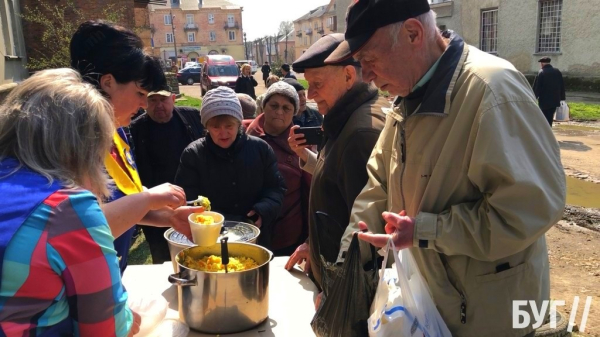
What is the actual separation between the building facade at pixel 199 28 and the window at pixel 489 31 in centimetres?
4938

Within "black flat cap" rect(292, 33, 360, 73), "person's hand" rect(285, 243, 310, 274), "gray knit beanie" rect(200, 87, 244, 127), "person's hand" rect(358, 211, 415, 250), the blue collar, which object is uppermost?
"black flat cap" rect(292, 33, 360, 73)

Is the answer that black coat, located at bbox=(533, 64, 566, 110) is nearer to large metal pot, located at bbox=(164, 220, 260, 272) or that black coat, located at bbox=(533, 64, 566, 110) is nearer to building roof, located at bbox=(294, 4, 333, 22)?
large metal pot, located at bbox=(164, 220, 260, 272)

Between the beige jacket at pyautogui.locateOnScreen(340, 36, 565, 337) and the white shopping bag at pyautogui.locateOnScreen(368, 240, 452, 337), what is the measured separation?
4cm

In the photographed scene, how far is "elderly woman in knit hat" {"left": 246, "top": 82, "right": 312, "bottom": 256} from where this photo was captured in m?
3.41

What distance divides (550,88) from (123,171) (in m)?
11.4

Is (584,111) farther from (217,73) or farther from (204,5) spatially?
(204,5)

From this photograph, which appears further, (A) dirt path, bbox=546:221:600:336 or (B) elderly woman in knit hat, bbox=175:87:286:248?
(A) dirt path, bbox=546:221:600:336

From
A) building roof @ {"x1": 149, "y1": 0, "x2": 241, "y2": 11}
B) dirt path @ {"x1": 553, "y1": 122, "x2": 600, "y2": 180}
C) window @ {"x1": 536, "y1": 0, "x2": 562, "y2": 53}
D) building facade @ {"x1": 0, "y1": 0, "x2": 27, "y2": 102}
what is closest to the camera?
dirt path @ {"x1": 553, "y1": 122, "x2": 600, "y2": 180}

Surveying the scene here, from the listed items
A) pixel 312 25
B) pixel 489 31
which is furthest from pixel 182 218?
pixel 312 25

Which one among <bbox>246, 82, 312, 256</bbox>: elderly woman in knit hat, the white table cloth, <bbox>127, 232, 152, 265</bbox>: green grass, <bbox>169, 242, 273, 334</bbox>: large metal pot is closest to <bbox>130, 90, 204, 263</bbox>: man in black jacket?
<bbox>246, 82, 312, 256</bbox>: elderly woman in knit hat

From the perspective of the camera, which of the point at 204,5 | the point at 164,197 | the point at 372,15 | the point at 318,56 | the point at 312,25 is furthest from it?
the point at 312,25

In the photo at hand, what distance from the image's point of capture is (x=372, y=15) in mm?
1628

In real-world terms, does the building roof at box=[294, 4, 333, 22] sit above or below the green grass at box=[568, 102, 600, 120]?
above

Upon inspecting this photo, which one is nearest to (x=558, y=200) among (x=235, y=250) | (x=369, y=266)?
(x=369, y=266)
